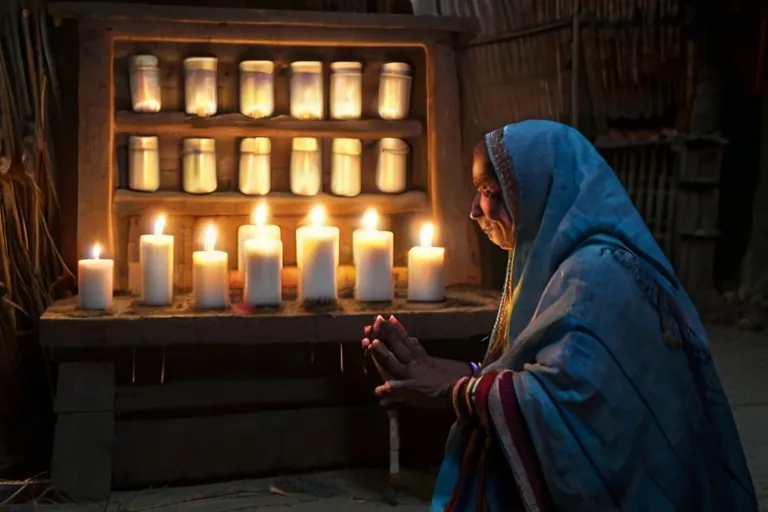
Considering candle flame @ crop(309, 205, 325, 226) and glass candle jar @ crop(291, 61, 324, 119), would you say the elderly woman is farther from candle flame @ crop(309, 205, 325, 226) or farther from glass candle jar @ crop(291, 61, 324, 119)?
glass candle jar @ crop(291, 61, 324, 119)

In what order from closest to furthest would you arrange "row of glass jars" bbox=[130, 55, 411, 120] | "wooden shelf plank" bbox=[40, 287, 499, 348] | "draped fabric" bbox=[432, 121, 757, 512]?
1. "draped fabric" bbox=[432, 121, 757, 512]
2. "wooden shelf plank" bbox=[40, 287, 499, 348]
3. "row of glass jars" bbox=[130, 55, 411, 120]

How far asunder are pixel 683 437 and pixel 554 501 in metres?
0.29

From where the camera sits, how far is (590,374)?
171 centimetres

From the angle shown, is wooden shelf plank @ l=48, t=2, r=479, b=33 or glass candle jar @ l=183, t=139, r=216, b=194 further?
glass candle jar @ l=183, t=139, r=216, b=194

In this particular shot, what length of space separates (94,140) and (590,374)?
2.13 meters

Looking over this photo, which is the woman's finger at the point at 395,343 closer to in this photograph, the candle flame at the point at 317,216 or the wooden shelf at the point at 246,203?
the candle flame at the point at 317,216

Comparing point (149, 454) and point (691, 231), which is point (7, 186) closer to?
point (149, 454)

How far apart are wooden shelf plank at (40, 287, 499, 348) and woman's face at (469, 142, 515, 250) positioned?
915mm

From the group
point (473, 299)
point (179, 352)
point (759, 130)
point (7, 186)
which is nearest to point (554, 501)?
point (473, 299)

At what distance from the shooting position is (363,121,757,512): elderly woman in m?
1.73

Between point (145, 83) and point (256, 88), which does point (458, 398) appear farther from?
point (145, 83)

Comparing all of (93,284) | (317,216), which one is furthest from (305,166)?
(93,284)

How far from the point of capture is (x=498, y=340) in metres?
2.15

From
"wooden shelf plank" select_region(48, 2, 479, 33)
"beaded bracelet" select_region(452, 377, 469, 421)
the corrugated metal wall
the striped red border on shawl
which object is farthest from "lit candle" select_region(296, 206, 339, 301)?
the corrugated metal wall
